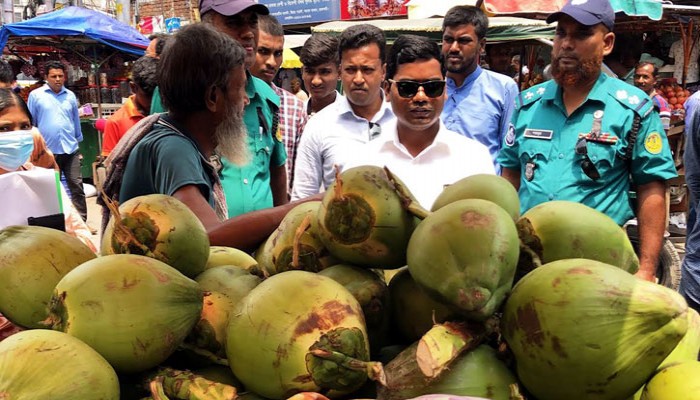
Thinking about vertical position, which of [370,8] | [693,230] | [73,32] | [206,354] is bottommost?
[693,230]

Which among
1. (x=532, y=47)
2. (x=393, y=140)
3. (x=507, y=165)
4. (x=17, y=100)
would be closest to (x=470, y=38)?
(x=507, y=165)

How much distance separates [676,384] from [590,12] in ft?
8.54

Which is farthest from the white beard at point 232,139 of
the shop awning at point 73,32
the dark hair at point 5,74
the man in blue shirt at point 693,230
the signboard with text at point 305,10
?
the signboard with text at point 305,10

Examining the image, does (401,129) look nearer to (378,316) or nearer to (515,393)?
(378,316)

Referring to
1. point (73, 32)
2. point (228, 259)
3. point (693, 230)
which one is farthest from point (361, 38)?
point (73, 32)

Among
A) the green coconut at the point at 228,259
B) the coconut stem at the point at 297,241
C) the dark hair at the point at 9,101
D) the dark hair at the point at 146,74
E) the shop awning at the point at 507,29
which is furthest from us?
the shop awning at the point at 507,29

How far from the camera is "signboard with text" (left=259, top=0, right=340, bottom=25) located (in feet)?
51.2

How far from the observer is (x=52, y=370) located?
943mm

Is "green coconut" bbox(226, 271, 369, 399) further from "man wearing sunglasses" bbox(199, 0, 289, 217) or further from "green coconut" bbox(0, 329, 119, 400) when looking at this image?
"man wearing sunglasses" bbox(199, 0, 289, 217)

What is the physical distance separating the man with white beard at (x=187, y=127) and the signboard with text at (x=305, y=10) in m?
13.7

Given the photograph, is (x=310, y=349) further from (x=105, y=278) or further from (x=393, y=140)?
(x=393, y=140)

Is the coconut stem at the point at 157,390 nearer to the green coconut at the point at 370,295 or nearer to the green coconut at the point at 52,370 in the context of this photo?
the green coconut at the point at 52,370

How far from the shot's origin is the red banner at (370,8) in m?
13.8

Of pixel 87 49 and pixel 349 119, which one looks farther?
pixel 87 49
